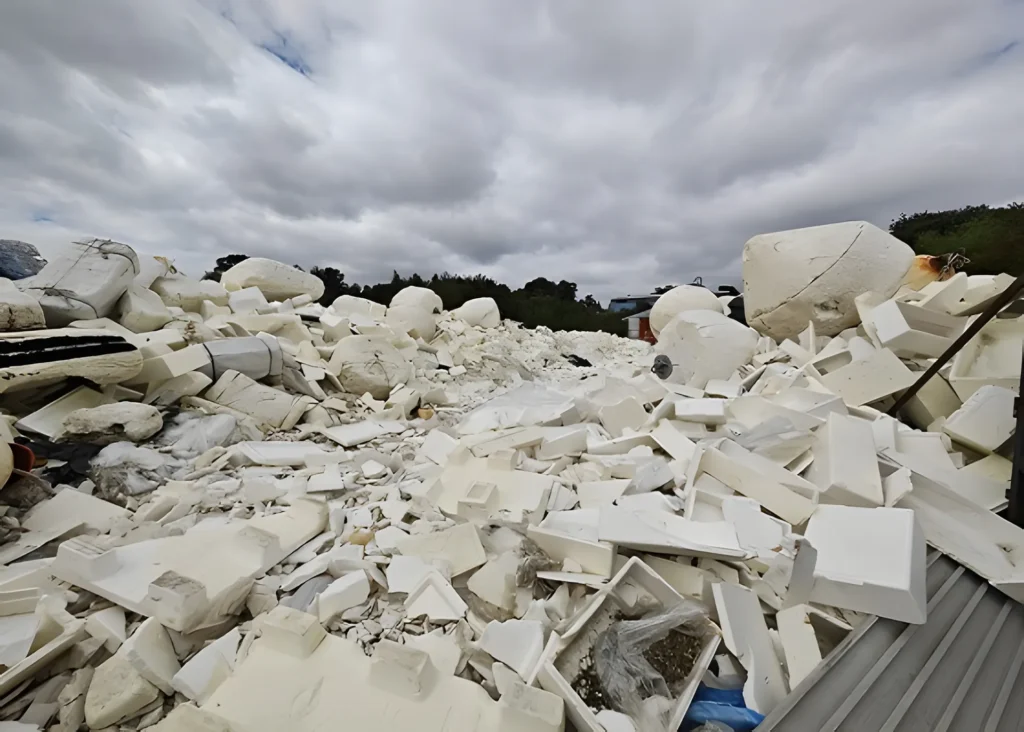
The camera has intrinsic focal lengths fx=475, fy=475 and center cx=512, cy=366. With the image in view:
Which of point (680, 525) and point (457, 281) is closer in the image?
point (680, 525)

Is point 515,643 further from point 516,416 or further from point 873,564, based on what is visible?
point 516,416

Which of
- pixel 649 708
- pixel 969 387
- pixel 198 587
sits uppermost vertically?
pixel 969 387

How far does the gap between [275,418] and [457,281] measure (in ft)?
59.9

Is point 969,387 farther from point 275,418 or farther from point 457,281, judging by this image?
point 457,281

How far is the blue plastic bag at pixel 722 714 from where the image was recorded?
138cm

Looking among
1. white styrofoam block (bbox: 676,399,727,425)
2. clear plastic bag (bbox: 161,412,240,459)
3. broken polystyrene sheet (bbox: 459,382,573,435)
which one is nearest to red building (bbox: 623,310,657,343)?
broken polystyrene sheet (bbox: 459,382,573,435)

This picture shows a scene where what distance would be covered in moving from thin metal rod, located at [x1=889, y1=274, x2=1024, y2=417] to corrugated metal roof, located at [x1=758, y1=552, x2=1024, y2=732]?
176cm

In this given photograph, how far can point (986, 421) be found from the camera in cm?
282

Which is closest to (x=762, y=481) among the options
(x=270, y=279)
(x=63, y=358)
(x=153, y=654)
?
(x=153, y=654)

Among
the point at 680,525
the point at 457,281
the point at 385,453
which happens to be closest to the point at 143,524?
the point at 385,453

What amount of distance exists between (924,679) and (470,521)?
180cm

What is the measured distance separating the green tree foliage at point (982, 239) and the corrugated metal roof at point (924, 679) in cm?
727

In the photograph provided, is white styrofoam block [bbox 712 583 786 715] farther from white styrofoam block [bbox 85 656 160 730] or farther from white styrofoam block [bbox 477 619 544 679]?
white styrofoam block [bbox 85 656 160 730]

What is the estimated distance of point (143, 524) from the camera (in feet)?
8.34
